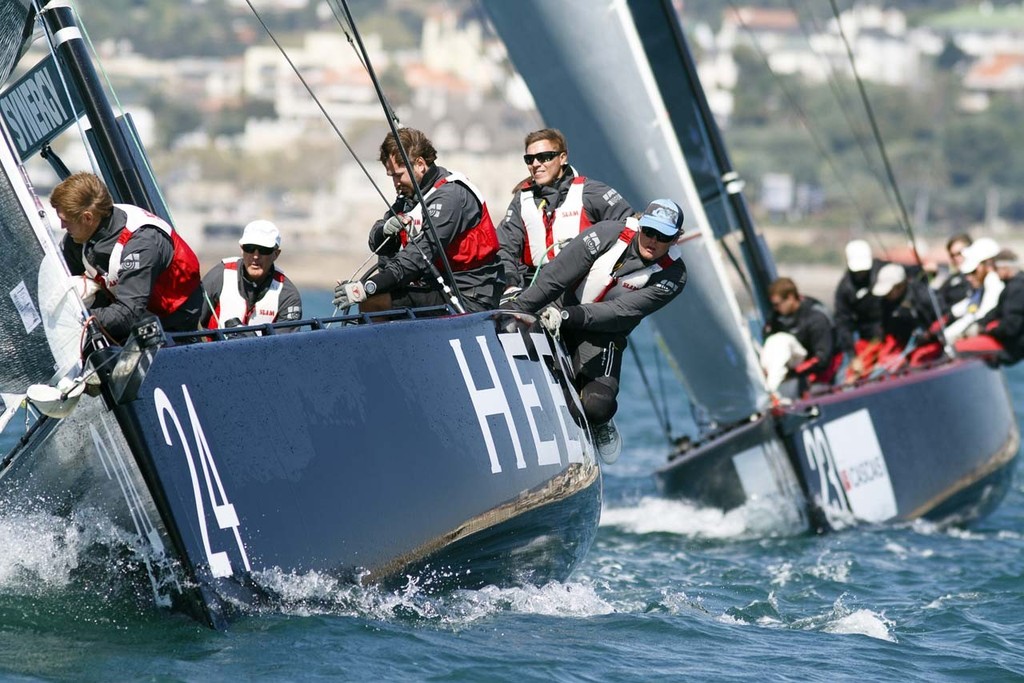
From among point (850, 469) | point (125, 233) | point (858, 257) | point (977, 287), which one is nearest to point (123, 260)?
point (125, 233)

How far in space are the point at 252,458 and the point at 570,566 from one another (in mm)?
1823

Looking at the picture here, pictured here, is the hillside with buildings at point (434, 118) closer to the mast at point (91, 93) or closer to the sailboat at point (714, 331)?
the sailboat at point (714, 331)

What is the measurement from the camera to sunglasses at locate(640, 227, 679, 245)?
211 inches

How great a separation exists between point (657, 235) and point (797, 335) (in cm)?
353

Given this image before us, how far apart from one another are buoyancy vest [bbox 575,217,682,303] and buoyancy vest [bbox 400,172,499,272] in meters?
0.35

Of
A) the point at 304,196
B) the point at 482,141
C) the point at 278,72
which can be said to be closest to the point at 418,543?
the point at 304,196

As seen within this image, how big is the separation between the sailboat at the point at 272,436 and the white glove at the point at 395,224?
0.40 metres

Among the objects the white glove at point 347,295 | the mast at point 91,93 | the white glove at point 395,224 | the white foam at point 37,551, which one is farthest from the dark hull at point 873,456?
Answer: the white foam at point 37,551

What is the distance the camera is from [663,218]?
17.6ft

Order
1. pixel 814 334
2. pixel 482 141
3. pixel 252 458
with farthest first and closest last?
pixel 482 141
pixel 814 334
pixel 252 458

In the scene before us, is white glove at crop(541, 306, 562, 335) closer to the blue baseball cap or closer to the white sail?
the blue baseball cap

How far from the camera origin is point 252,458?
4242mm

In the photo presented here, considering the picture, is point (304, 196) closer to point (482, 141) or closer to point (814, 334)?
point (482, 141)

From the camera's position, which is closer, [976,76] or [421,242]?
[421,242]
